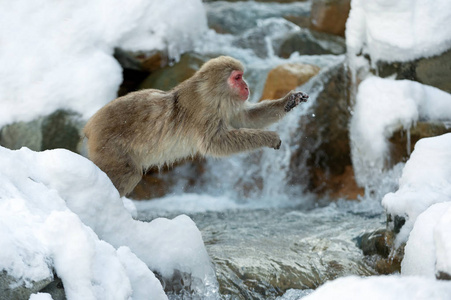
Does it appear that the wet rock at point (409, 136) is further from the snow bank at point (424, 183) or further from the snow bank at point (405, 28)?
the snow bank at point (424, 183)

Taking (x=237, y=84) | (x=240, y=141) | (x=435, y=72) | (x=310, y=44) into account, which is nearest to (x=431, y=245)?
(x=240, y=141)

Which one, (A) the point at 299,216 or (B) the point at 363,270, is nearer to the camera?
(B) the point at 363,270

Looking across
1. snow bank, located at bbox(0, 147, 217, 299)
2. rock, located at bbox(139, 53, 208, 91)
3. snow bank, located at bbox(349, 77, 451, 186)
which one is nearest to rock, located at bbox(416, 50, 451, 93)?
snow bank, located at bbox(349, 77, 451, 186)

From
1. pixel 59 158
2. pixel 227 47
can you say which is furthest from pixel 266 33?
pixel 59 158

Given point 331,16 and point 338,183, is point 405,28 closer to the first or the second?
point 338,183

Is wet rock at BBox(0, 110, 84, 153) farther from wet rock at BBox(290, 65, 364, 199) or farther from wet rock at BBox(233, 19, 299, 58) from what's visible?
wet rock at BBox(233, 19, 299, 58)

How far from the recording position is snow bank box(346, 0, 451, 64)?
208 inches

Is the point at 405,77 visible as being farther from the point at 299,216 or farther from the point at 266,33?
the point at 266,33

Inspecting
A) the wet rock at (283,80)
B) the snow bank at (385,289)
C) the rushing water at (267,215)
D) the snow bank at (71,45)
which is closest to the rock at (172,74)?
the snow bank at (71,45)

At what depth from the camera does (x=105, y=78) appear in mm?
6160

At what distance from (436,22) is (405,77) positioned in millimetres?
551

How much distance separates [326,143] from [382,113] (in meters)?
0.89

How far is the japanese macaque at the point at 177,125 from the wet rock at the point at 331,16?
4.59 meters

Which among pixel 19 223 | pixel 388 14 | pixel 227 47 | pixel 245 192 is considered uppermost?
pixel 19 223
